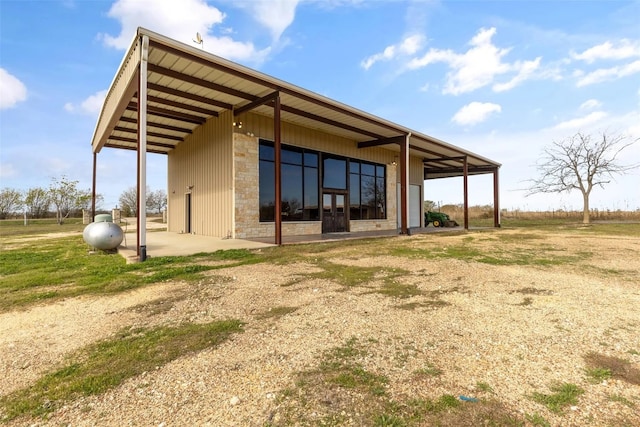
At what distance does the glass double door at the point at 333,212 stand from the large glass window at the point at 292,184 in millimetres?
567

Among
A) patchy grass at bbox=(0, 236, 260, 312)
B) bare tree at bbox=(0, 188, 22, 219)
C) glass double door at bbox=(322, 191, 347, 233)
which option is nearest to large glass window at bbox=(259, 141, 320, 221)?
glass double door at bbox=(322, 191, 347, 233)

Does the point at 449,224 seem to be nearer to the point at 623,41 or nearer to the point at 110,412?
the point at 623,41

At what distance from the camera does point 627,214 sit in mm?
31062

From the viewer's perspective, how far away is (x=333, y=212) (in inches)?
605

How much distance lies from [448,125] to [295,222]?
1843 cm

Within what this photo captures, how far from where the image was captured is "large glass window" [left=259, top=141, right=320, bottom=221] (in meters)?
12.7

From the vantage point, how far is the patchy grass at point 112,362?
208 centimetres

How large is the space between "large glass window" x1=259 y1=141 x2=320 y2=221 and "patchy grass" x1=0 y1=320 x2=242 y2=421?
9.46 meters

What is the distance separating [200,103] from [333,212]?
24.8 feet

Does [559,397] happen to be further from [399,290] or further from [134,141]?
[134,141]

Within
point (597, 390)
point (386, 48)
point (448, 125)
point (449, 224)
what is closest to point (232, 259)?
point (597, 390)

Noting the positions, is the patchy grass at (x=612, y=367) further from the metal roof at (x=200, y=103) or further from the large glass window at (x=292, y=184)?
the large glass window at (x=292, y=184)

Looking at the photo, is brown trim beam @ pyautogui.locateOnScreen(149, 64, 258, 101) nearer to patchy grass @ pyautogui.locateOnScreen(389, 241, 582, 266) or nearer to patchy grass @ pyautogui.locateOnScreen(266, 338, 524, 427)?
patchy grass @ pyautogui.locateOnScreen(389, 241, 582, 266)

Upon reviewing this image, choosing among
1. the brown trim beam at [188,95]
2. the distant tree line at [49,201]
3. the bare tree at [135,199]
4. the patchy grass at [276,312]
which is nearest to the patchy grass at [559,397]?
the patchy grass at [276,312]
